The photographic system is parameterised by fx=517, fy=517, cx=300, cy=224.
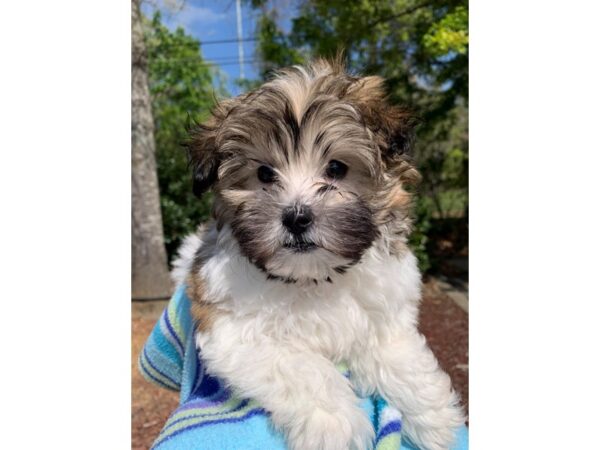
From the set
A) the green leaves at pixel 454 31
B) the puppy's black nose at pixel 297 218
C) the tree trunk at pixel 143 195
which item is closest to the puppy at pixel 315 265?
the puppy's black nose at pixel 297 218

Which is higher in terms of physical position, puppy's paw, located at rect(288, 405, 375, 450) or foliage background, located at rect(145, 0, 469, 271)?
foliage background, located at rect(145, 0, 469, 271)

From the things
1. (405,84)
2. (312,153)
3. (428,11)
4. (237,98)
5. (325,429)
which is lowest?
(325,429)

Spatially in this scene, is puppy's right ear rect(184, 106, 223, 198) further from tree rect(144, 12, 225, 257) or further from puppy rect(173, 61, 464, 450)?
tree rect(144, 12, 225, 257)

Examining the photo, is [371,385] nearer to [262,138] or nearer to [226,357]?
[226,357]

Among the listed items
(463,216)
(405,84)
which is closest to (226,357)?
(405,84)

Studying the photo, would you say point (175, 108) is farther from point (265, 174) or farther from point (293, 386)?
point (293, 386)

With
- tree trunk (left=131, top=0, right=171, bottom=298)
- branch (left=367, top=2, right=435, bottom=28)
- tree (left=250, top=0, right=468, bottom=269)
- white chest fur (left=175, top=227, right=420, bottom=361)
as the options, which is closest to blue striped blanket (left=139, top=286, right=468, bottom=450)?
white chest fur (left=175, top=227, right=420, bottom=361)
